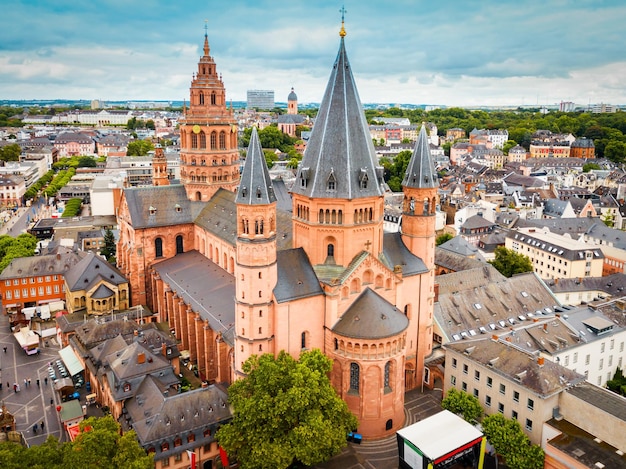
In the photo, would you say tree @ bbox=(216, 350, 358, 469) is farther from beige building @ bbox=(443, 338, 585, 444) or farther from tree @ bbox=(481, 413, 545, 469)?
beige building @ bbox=(443, 338, 585, 444)

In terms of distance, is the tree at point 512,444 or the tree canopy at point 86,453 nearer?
the tree canopy at point 86,453

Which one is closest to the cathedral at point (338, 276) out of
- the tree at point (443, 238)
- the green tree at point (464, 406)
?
the green tree at point (464, 406)

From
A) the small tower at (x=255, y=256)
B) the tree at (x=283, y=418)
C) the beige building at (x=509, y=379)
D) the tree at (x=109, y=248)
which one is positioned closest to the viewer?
the tree at (x=283, y=418)

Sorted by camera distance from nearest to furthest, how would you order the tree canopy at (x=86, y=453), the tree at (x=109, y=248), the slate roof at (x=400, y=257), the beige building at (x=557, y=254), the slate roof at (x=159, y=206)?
the tree canopy at (x=86, y=453), the slate roof at (x=400, y=257), the slate roof at (x=159, y=206), the beige building at (x=557, y=254), the tree at (x=109, y=248)

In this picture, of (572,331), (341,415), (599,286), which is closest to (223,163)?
(341,415)

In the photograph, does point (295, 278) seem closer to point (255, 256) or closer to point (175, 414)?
point (255, 256)

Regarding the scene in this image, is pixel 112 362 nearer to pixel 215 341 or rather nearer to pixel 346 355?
pixel 215 341

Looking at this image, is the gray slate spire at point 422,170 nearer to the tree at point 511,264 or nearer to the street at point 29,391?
the tree at point 511,264

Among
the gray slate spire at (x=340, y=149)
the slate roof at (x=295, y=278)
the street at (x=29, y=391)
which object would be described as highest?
the gray slate spire at (x=340, y=149)
